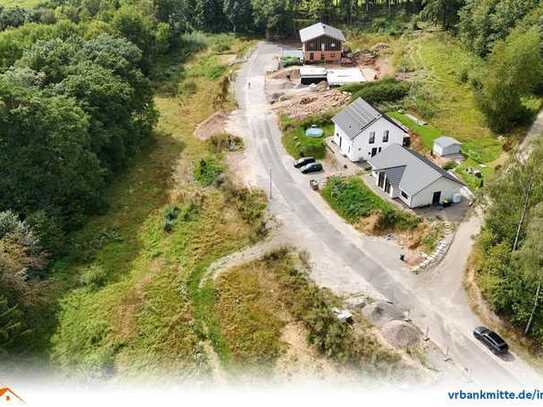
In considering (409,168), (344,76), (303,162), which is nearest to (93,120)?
(303,162)

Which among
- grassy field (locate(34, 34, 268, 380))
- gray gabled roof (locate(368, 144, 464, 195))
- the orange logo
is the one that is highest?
gray gabled roof (locate(368, 144, 464, 195))

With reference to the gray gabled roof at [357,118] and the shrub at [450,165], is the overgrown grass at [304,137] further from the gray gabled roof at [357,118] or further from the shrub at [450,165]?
the shrub at [450,165]

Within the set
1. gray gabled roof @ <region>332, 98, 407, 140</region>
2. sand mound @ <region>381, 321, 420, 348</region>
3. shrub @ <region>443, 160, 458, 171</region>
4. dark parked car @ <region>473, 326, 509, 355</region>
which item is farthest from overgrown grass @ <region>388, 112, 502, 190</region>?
sand mound @ <region>381, 321, 420, 348</region>

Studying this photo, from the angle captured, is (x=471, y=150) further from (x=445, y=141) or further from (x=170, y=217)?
(x=170, y=217)

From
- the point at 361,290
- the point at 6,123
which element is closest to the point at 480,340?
the point at 361,290

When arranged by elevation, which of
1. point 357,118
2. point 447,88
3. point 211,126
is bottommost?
point 211,126

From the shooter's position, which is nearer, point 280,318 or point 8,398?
point 8,398

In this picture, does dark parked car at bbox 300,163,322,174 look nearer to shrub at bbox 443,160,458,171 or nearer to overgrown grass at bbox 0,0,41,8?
shrub at bbox 443,160,458,171
